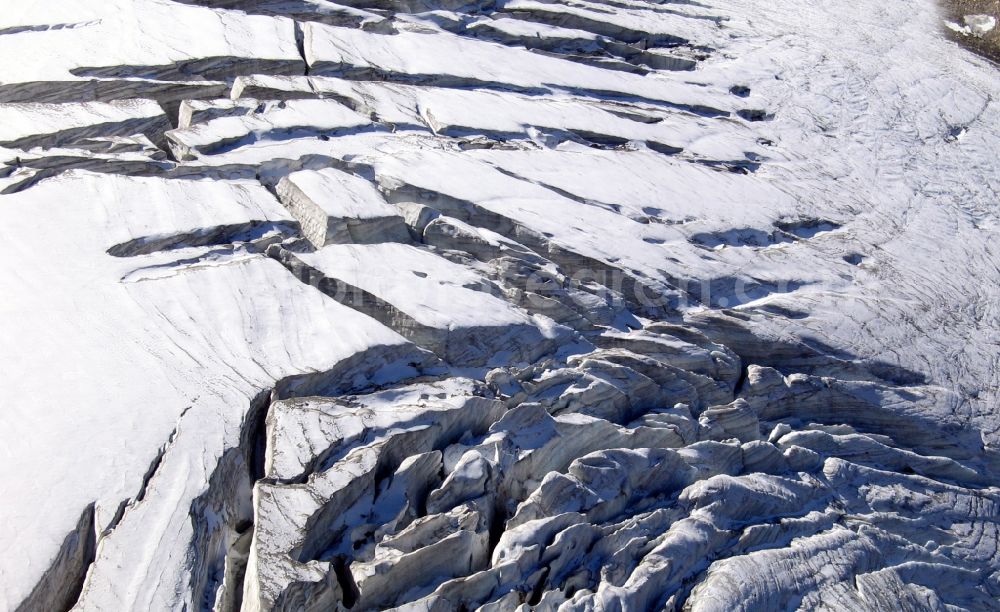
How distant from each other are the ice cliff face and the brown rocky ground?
15.5 ft

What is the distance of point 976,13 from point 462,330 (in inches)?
693

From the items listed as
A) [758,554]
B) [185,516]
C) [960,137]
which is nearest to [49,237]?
[185,516]

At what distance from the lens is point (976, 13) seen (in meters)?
18.9

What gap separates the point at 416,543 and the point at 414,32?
10.4m

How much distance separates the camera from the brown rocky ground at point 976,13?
17.5m

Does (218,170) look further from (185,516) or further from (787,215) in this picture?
(787,215)

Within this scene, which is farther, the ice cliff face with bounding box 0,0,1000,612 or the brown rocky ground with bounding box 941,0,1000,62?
the brown rocky ground with bounding box 941,0,1000,62

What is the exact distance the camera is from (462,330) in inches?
300

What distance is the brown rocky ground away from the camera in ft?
57.5

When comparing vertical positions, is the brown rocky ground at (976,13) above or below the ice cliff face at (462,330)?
above

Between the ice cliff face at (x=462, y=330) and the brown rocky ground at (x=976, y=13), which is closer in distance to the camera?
the ice cliff face at (x=462, y=330)

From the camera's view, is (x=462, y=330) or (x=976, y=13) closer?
(x=462, y=330)

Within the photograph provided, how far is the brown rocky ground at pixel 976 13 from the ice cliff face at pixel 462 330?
4.73 metres

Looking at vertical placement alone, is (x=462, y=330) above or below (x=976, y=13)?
below
